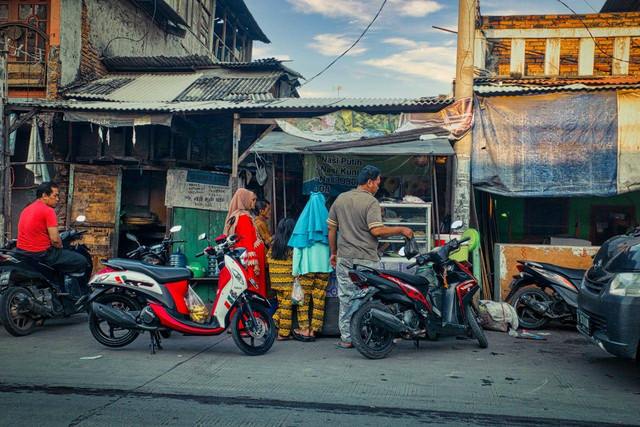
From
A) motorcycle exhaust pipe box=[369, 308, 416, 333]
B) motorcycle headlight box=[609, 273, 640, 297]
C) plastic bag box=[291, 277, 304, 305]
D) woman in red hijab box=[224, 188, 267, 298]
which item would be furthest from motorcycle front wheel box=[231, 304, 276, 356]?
motorcycle headlight box=[609, 273, 640, 297]

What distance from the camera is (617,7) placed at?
18391 millimetres

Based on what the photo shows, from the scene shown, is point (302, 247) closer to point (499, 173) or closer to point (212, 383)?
point (212, 383)

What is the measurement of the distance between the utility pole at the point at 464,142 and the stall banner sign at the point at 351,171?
1160 millimetres

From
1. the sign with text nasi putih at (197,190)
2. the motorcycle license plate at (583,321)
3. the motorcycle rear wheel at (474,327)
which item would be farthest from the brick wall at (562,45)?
the motorcycle license plate at (583,321)

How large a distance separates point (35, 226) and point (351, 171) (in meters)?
5.45

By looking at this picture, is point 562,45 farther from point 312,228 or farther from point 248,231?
point 248,231

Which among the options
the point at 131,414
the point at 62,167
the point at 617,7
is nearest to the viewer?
the point at 131,414

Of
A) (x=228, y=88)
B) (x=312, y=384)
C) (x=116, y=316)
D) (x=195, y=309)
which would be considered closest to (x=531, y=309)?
(x=312, y=384)

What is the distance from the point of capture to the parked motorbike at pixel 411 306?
19.2ft

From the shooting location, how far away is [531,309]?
25.2 ft

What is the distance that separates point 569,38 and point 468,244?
35.6ft

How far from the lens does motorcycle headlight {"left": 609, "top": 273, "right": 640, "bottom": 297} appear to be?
4.72m

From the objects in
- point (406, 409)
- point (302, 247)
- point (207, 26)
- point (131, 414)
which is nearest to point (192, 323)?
point (302, 247)

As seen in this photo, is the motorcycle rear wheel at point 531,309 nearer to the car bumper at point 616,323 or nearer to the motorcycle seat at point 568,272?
the motorcycle seat at point 568,272
